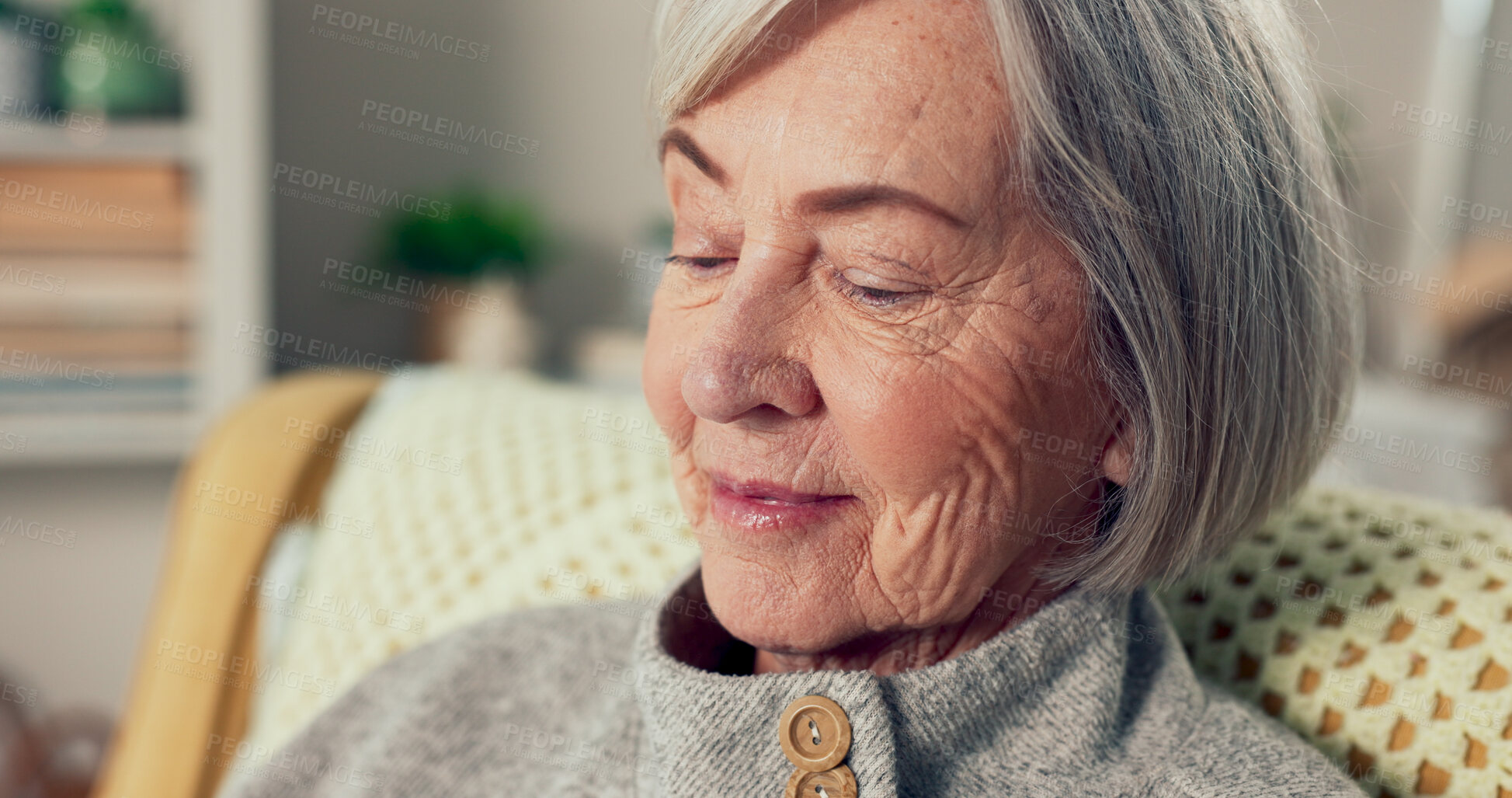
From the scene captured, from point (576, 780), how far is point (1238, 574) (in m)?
0.59

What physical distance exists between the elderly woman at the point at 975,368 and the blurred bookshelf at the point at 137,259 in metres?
1.83

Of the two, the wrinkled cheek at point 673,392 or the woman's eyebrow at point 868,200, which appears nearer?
the woman's eyebrow at point 868,200

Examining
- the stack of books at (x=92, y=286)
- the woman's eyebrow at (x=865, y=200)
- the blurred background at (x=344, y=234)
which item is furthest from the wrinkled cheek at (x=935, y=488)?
the stack of books at (x=92, y=286)

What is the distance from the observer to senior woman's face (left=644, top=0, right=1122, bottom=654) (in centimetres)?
67

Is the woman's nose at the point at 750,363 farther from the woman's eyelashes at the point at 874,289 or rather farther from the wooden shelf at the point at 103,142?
the wooden shelf at the point at 103,142

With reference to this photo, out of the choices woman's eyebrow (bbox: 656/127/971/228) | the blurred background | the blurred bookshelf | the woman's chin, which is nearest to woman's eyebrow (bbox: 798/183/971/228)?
woman's eyebrow (bbox: 656/127/971/228)

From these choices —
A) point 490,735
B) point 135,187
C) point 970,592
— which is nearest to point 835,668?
point 970,592

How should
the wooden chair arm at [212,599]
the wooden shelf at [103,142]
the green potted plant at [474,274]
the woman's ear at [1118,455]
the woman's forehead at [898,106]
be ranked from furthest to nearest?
1. the green potted plant at [474,274]
2. the wooden shelf at [103,142]
3. the wooden chair arm at [212,599]
4. the woman's ear at [1118,455]
5. the woman's forehead at [898,106]

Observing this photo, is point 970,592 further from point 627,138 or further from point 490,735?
point 627,138

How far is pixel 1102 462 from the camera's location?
772mm

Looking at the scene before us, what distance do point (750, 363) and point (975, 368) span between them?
142 millimetres

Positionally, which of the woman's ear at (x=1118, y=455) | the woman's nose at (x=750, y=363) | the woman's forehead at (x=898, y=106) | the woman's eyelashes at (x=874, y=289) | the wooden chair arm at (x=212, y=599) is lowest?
the wooden chair arm at (x=212, y=599)

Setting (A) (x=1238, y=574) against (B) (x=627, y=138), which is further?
(B) (x=627, y=138)

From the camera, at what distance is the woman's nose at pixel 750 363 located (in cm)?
70
